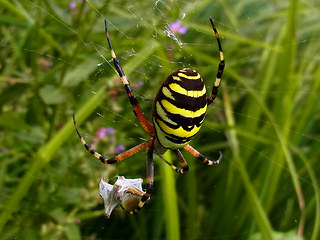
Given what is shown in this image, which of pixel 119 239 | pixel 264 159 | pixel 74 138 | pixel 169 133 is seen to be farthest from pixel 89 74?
pixel 264 159

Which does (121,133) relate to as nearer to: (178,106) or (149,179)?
(149,179)

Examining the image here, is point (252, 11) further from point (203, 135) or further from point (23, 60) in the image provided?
point (23, 60)

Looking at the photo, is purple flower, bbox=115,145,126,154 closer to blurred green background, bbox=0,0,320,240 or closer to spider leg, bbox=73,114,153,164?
blurred green background, bbox=0,0,320,240

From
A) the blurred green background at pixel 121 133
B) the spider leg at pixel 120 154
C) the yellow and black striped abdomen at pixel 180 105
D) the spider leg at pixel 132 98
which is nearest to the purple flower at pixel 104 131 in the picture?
the blurred green background at pixel 121 133

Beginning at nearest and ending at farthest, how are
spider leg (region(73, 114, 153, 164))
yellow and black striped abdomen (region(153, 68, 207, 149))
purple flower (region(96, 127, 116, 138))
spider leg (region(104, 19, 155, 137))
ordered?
1. yellow and black striped abdomen (region(153, 68, 207, 149))
2. spider leg (region(104, 19, 155, 137))
3. spider leg (region(73, 114, 153, 164))
4. purple flower (region(96, 127, 116, 138))

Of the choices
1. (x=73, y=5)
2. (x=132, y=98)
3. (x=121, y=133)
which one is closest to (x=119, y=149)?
(x=121, y=133)

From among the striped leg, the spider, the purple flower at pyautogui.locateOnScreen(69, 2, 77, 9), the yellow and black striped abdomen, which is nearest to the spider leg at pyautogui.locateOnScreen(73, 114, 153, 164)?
the striped leg
